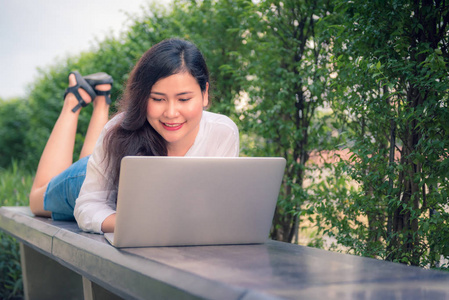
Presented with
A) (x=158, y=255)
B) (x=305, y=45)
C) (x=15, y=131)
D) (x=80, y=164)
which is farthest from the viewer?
(x=15, y=131)

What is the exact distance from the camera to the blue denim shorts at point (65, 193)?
10.2 ft

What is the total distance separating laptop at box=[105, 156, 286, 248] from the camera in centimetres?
156

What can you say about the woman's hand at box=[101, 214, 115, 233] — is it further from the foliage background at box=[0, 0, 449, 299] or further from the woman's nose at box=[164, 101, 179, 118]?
the foliage background at box=[0, 0, 449, 299]

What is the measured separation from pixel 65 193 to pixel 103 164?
3.35ft

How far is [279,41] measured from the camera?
3.79 metres

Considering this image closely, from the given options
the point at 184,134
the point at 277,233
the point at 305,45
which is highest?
the point at 305,45

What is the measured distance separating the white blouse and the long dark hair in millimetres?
49

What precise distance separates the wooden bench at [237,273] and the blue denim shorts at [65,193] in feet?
3.63

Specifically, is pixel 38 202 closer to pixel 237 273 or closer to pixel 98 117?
pixel 98 117

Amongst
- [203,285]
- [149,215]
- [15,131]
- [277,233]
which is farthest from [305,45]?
[15,131]

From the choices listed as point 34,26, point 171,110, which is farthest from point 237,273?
point 34,26

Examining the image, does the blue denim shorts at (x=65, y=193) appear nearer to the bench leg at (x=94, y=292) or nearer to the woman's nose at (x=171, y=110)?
the woman's nose at (x=171, y=110)

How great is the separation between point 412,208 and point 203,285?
58.8 inches

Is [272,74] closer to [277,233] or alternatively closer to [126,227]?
[277,233]
